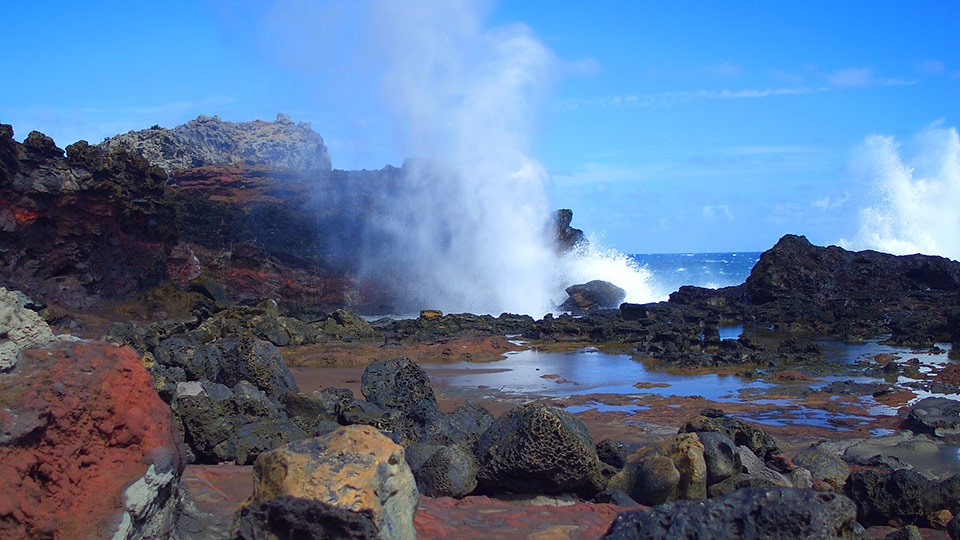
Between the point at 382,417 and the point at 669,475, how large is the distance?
308cm

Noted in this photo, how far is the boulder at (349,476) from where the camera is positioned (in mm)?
3307

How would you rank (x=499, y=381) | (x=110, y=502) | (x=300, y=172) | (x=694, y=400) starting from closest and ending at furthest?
(x=110, y=502) < (x=694, y=400) < (x=499, y=381) < (x=300, y=172)

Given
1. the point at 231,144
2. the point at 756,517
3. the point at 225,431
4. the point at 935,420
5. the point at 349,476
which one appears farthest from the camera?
the point at 231,144

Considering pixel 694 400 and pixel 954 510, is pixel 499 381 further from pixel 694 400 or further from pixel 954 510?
pixel 954 510

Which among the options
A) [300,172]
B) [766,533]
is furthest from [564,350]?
[300,172]

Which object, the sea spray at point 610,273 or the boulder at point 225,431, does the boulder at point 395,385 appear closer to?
the boulder at point 225,431

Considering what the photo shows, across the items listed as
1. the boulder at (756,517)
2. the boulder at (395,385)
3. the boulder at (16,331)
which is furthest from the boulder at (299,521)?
the boulder at (395,385)

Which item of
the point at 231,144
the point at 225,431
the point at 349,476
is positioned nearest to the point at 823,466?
the point at 349,476

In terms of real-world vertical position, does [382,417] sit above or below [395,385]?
below

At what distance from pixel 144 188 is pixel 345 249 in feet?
37.7

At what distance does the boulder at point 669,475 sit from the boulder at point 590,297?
27790mm

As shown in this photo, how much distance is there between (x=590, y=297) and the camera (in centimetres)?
3447

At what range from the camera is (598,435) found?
8.87 meters

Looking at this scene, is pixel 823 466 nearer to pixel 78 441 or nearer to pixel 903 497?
pixel 903 497
